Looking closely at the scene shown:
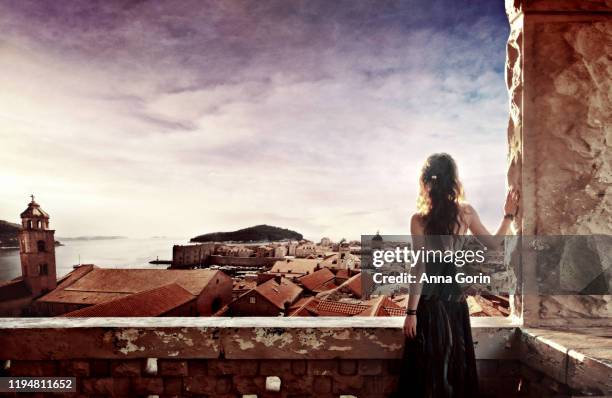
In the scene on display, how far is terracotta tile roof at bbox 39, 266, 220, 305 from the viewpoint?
2758cm

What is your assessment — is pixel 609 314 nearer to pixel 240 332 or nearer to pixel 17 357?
pixel 240 332

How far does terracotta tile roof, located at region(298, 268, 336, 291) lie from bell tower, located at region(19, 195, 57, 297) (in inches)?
1143

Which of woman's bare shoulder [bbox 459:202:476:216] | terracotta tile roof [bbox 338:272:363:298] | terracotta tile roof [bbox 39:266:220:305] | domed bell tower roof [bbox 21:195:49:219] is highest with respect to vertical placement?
domed bell tower roof [bbox 21:195:49:219]

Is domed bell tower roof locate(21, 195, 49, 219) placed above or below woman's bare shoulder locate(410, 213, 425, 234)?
above

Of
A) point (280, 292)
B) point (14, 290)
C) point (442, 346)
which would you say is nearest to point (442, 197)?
point (442, 346)

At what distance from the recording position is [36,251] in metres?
A: 36.3

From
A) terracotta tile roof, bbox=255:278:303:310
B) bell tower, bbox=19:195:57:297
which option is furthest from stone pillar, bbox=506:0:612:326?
bell tower, bbox=19:195:57:297

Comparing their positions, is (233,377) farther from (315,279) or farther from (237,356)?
(315,279)

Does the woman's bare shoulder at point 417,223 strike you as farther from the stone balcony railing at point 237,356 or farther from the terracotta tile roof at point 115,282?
the terracotta tile roof at point 115,282

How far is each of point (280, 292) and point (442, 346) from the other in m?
22.5

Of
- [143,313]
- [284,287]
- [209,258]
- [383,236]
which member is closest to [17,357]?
[383,236]

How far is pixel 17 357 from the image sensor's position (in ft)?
7.37

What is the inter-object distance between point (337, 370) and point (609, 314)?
6.17 ft

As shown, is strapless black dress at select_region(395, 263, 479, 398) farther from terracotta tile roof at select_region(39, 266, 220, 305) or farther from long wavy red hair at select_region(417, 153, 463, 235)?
terracotta tile roof at select_region(39, 266, 220, 305)
